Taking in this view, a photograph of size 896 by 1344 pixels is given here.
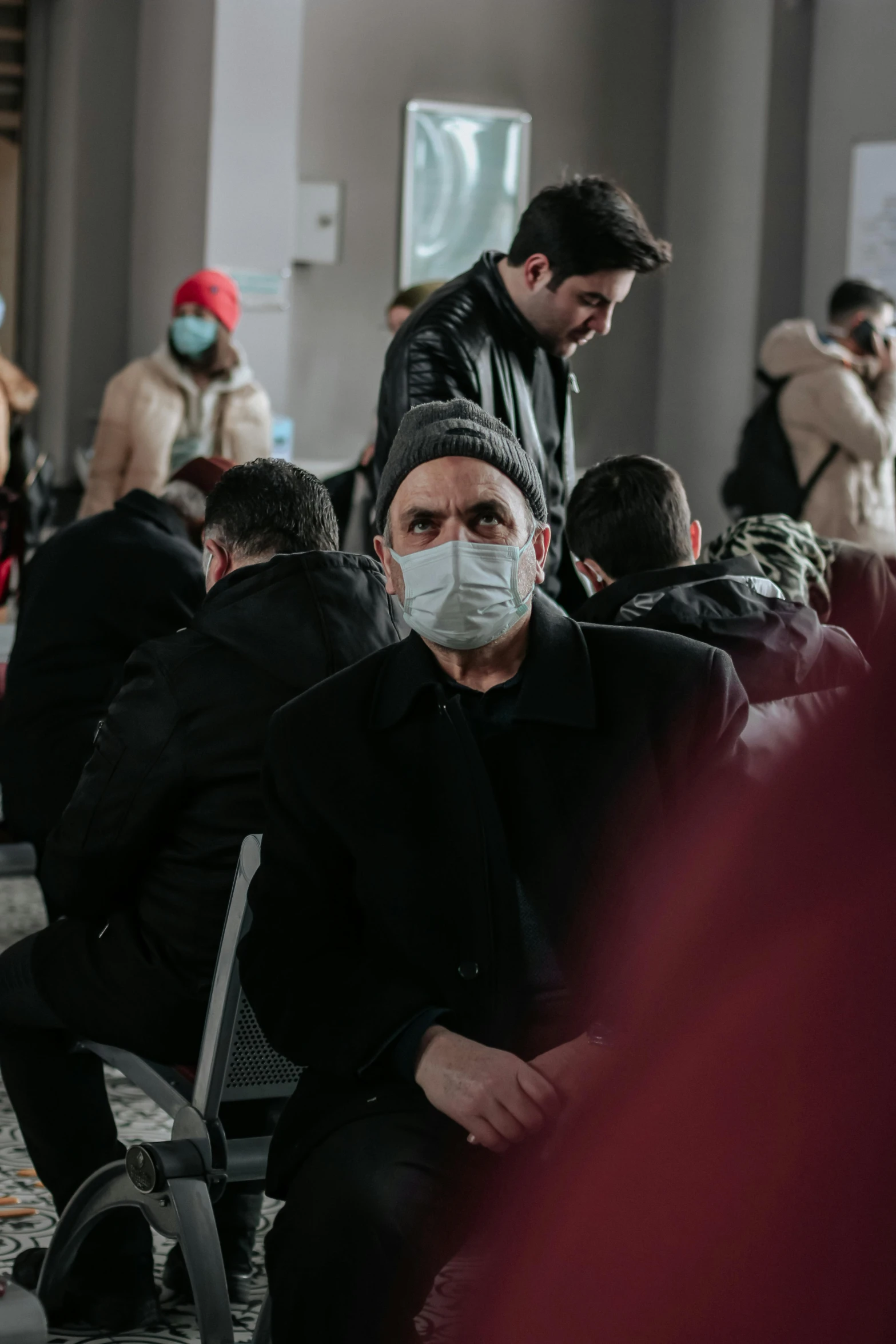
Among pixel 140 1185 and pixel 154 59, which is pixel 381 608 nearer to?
pixel 140 1185

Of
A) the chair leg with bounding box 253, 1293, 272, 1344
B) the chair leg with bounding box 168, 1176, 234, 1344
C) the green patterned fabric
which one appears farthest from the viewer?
the green patterned fabric

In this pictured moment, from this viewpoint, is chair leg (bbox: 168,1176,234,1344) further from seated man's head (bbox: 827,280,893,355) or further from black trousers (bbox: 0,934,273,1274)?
seated man's head (bbox: 827,280,893,355)

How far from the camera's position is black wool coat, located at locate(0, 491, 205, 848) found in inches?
130

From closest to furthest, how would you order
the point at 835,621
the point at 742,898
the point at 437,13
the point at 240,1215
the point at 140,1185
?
1. the point at 742,898
2. the point at 140,1185
3. the point at 240,1215
4. the point at 835,621
5. the point at 437,13

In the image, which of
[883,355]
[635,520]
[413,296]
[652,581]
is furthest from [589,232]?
[883,355]

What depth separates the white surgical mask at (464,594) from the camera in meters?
1.88

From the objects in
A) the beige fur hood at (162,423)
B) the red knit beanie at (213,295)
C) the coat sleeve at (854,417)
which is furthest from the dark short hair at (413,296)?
the coat sleeve at (854,417)

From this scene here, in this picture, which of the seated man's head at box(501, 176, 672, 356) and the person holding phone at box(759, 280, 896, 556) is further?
the person holding phone at box(759, 280, 896, 556)

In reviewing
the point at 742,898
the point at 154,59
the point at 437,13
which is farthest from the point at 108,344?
the point at 742,898

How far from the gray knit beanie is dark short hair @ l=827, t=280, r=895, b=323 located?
470 cm

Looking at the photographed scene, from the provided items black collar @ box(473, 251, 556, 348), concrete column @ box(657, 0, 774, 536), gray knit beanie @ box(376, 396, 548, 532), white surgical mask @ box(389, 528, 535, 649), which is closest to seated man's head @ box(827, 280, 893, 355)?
concrete column @ box(657, 0, 774, 536)

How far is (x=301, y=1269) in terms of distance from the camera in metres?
1.69

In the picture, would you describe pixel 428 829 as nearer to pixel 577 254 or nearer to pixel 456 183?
pixel 577 254

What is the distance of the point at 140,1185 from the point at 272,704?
2.03ft
